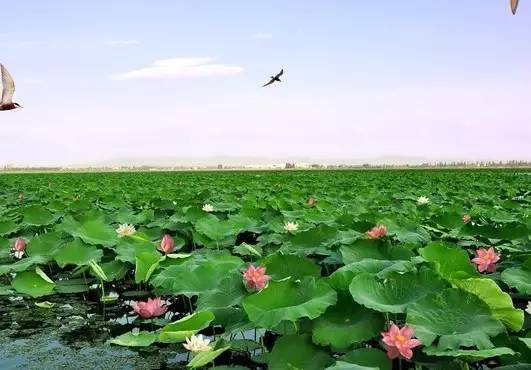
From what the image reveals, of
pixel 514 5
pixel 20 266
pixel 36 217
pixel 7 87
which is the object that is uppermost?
pixel 7 87

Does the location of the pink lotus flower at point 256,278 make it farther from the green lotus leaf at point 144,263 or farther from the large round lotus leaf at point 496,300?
the green lotus leaf at point 144,263

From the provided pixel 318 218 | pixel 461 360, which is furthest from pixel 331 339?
pixel 318 218

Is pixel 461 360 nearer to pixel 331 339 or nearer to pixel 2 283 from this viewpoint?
pixel 331 339

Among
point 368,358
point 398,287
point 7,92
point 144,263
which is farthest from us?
point 7,92

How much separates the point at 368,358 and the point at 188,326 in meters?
0.74

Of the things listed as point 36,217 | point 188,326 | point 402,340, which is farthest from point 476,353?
point 36,217

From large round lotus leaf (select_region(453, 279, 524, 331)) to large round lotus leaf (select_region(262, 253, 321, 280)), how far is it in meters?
0.86

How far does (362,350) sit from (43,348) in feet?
5.51

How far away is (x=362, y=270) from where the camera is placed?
8.82 ft

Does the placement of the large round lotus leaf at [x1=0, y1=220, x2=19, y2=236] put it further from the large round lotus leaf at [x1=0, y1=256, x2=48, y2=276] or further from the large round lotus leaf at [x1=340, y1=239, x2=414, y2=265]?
the large round lotus leaf at [x1=340, y1=239, x2=414, y2=265]

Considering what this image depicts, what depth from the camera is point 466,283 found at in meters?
2.14

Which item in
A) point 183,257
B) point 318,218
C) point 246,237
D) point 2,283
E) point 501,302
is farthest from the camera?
point 246,237

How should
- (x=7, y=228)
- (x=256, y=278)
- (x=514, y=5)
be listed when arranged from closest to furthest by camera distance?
1. (x=256, y=278)
2. (x=514, y=5)
3. (x=7, y=228)

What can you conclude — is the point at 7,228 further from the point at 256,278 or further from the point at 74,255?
the point at 256,278
